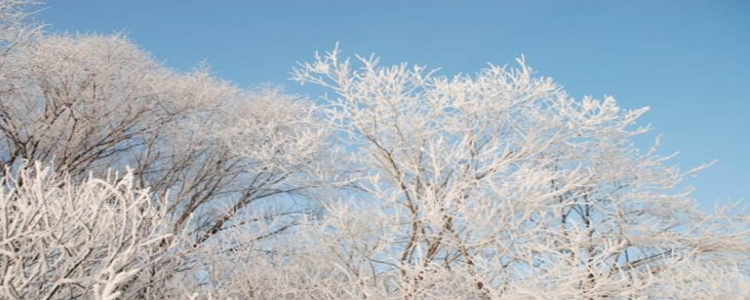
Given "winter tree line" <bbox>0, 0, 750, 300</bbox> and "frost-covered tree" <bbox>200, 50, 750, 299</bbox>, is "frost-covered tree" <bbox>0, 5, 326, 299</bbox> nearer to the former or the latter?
"winter tree line" <bbox>0, 0, 750, 300</bbox>

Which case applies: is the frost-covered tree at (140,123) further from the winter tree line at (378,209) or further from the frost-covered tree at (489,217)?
the frost-covered tree at (489,217)

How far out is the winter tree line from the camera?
460 cm

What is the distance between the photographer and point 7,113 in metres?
12.8

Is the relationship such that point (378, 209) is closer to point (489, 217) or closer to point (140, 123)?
point (489, 217)

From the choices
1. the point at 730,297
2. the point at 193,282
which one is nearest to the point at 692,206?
the point at 730,297

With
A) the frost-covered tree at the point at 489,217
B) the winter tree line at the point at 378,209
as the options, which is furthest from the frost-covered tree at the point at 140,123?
the frost-covered tree at the point at 489,217

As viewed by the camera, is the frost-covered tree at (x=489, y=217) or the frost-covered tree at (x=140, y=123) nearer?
the frost-covered tree at (x=489, y=217)

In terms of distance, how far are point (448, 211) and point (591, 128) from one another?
113 inches

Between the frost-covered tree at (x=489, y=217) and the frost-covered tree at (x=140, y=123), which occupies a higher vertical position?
the frost-covered tree at (x=140, y=123)

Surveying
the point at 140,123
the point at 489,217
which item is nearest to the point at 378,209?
the point at 489,217

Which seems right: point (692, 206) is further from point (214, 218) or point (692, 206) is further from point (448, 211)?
point (214, 218)

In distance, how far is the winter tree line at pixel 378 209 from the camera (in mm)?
4602

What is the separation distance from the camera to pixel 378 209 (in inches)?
283

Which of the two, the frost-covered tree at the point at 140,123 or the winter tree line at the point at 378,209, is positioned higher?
the frost-covered tree at the point at 140,123
